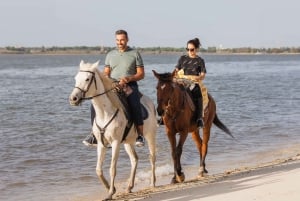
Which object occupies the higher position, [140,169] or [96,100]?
[96,100]

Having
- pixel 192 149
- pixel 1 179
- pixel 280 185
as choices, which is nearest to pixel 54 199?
pixel 1 179

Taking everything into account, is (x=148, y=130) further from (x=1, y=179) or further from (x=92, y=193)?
(x=1, y=179)

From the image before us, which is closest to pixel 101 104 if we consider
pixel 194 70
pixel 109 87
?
pixel 109 87

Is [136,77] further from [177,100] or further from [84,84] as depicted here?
[177,100]

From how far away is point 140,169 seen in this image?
12.4 m

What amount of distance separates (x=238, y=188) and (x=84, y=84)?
9.05 feet

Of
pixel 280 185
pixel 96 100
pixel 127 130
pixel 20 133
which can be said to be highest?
pixel 96 100

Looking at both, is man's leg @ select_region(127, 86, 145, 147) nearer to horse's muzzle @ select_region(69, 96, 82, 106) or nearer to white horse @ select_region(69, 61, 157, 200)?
white horse @ select_region(69, 61, 157, 200)

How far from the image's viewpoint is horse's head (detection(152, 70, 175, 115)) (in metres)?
9.71

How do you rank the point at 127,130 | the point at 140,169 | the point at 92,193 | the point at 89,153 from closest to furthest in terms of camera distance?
the point at 127,130 → the point at 92,193 → the point at 140,169 → the point at 89,153

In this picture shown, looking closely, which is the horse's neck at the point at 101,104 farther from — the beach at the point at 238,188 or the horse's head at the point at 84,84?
the beach at the point at 238,188

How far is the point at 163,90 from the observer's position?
9.71 meters

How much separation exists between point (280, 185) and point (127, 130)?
2371 mm

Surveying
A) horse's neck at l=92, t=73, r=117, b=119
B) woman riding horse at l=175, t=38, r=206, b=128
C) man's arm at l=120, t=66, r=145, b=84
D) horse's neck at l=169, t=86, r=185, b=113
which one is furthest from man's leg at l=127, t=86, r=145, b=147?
woman riding horse at l=175, t=38, r=206, b=128
